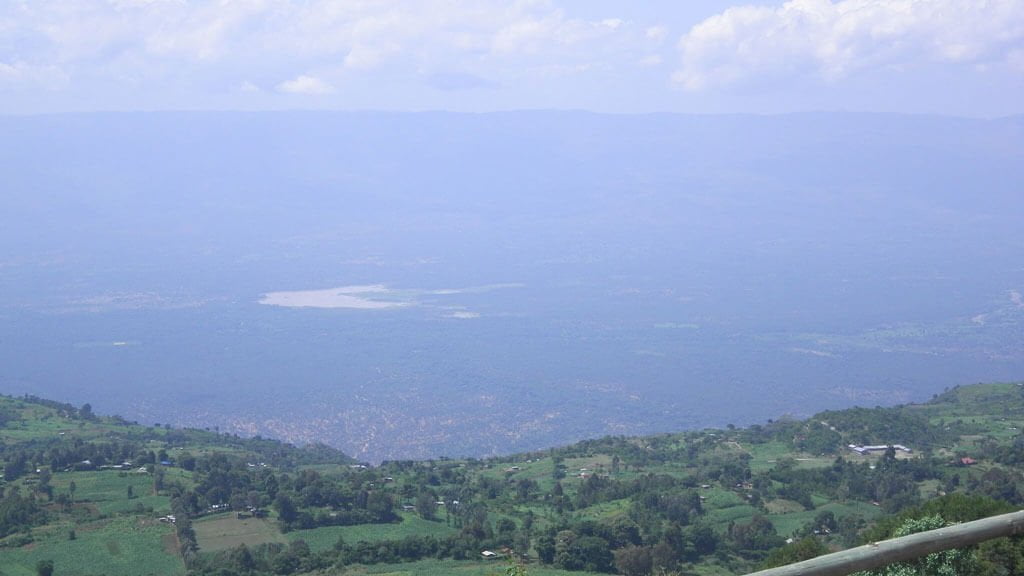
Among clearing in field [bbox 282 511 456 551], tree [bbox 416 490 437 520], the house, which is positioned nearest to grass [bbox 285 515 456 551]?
clearing in field [bbox 282 511 456 551]

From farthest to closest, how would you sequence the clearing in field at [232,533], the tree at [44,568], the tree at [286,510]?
1. the tree at [286,510]
2. the clearing in field at [232,533]
3. the tree at [44,568]

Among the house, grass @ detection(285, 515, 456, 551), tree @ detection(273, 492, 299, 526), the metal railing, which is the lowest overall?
the house

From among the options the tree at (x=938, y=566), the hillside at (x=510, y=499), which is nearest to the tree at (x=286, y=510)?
the hillside at (x=510, y=499)

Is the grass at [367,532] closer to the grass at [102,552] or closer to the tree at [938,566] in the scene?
the grass at [102,552]

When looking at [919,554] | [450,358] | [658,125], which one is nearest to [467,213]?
[658,125]

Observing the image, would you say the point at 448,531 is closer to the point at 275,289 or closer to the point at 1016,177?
the point at 275,289

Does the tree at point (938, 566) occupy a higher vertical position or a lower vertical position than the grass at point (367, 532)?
higher

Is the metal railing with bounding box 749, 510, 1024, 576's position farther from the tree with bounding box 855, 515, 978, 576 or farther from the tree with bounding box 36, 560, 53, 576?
the tree with bounding box 36, 560, 53, 576
